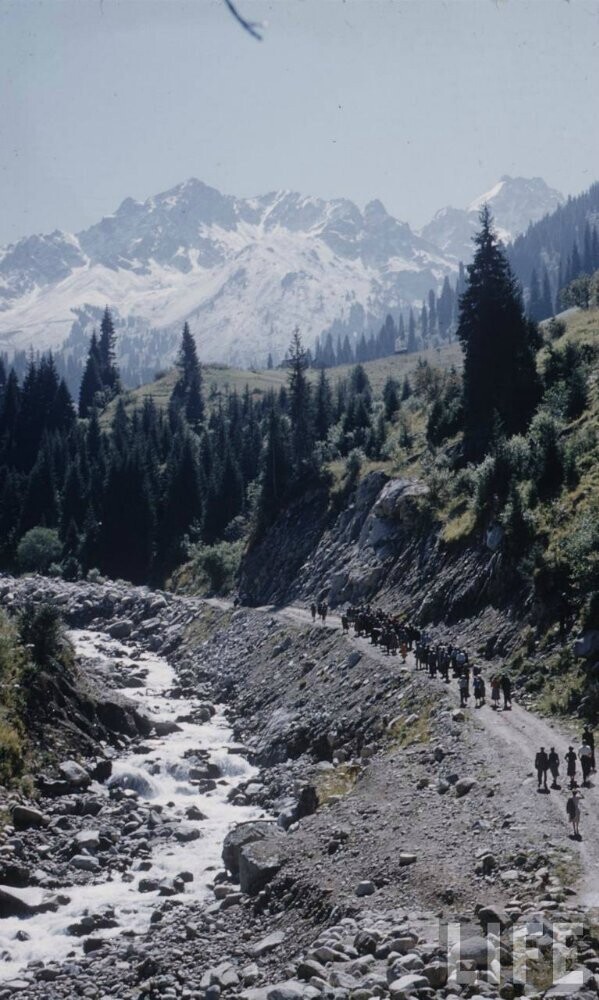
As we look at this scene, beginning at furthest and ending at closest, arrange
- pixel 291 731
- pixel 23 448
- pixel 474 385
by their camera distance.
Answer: pixel 23 448 → pixel 474 385 → pixel 291 731

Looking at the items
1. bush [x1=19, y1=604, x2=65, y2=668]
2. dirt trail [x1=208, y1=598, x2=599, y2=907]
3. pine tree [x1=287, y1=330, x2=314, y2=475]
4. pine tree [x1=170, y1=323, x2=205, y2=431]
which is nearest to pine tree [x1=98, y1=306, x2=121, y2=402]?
pine tree [x1=170, y1=323, x2=205, y2=431]

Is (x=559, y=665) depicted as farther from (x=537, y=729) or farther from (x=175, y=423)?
(x=175, y=423)

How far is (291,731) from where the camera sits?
39.4m

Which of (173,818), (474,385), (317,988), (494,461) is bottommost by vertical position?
(173,818)

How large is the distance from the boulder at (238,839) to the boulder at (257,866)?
2.81ft

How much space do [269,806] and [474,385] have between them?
38.0 meters

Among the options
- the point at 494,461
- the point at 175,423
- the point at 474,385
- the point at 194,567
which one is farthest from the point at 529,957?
the point at 175,423

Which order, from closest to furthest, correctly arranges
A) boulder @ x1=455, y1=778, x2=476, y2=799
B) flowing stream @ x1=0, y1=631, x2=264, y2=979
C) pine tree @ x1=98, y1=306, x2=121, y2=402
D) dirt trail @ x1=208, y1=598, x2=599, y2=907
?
dirt trail @ x1=208, y1=598, x2=599, y2=907
flowing stream @ x1=0, y1=631, x2=264, y2=979
boulder @ x1=455, y1=778, x2=476, y2=799
pine tree @ x1=98, y1=306, x2=121, y2=402

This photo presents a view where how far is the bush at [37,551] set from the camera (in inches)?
4001

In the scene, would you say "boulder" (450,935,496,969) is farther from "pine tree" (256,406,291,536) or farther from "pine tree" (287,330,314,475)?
"pine tree" (287,330,314,475)

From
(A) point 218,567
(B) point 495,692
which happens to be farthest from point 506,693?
(A) point 218,567

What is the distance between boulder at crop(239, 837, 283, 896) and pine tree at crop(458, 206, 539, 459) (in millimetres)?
36933

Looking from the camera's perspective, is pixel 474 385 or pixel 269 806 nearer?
pixel 269 806

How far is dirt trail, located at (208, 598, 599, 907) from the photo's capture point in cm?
1998
